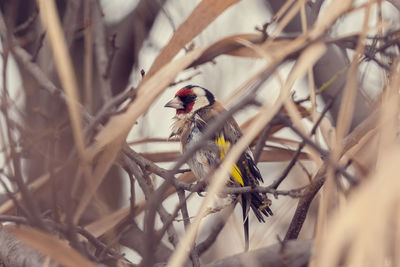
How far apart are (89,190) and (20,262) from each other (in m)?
0.45

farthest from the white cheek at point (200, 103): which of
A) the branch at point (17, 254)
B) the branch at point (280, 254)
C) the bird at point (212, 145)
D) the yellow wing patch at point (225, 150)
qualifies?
the branch at point (280, 254)

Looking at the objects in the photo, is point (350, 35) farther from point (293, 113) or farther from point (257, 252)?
point (257, 252)

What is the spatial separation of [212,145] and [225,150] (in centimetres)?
5

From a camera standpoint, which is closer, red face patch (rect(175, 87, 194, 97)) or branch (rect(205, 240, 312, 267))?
branch (rect(205, 240, 312, 267))

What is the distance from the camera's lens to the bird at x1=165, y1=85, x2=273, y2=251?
5.89 ft

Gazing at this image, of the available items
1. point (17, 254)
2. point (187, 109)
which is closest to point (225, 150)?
point (187, 109)

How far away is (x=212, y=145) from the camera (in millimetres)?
1956

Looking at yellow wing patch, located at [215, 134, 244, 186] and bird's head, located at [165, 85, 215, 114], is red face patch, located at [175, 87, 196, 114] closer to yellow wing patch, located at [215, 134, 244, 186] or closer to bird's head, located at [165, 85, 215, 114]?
bird's head, located at [165, 85, 215, 114]

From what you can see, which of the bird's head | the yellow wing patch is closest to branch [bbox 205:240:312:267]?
the yellow wing patch

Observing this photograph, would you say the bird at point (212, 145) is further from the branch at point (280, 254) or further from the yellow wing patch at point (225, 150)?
the branch at point (280, 254)

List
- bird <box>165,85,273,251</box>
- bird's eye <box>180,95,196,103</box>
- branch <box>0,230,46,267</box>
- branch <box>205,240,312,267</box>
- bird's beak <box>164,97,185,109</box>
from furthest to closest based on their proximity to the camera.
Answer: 1. bird's eye <box>180,95,196,103</box>
2. bird's beak <box>164,97,185,109</box>
3. bird <box>165,85,273,251</box>
4. branch <box>0,230,46,267</box>
5. branch <box>205,240,312,267</box>

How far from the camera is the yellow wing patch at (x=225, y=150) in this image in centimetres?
189

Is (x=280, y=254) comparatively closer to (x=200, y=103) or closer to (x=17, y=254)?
(x=17, y=254)

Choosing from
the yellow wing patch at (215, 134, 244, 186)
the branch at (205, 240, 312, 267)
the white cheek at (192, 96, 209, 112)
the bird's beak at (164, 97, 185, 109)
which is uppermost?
the white cheek at (192, 96, 209, 112)
